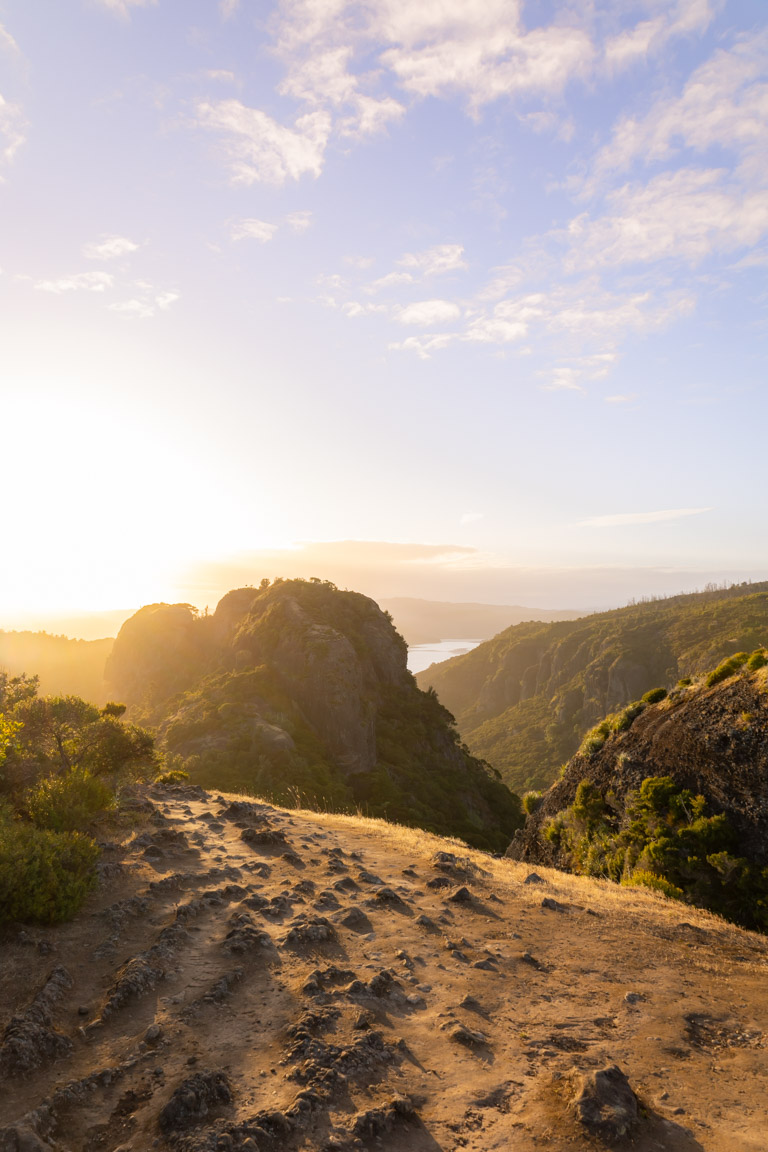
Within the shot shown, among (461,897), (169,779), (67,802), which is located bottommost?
(169,779)

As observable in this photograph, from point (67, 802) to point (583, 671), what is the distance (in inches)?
5756

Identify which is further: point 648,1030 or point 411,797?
point 411,797

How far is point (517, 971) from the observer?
988 centimetres

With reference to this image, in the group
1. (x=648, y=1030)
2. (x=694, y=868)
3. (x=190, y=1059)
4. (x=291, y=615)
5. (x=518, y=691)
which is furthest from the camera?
(x=518, y=691)

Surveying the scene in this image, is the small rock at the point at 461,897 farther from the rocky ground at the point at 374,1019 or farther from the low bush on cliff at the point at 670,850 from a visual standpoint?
the low bush on cliff at the point at 670,850

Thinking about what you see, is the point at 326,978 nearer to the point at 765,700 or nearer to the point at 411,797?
the point at 765,700

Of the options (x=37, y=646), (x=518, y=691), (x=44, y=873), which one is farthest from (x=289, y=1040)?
(x=518, y=691)

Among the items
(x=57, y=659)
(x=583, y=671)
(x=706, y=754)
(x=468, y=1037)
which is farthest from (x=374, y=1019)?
(x=583, y=671)

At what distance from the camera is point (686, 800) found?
16391 mm

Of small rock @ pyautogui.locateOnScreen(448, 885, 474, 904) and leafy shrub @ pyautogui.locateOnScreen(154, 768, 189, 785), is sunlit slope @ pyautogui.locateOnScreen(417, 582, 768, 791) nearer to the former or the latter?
leafy shrub @ pyautogui.locateOnScreen(154, 768, 189, 785)

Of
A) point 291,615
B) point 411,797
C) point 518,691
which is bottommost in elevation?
point 518,691

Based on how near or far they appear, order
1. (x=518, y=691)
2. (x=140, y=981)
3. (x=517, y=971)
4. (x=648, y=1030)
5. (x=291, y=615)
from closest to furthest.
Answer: (x=648, y=1030) < (x=140, y=981) < (x=517, y=971) < (x=291, y=615) < (x=518, y=691)

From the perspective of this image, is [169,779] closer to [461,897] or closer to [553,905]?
[461,897]

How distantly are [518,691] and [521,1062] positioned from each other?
577 feet
